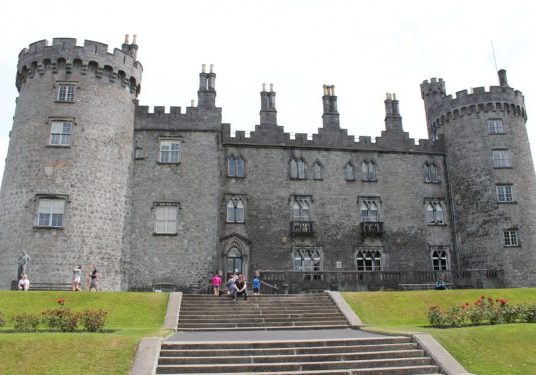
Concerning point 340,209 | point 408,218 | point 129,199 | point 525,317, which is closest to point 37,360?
point 525,317

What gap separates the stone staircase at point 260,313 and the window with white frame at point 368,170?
1420cm

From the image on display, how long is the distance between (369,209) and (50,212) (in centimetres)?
2223

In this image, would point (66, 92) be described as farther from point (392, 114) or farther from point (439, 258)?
point (439, 258)

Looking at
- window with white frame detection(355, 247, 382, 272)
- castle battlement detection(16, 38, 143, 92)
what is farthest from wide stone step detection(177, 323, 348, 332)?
castle battlement detection(16, 38, 143, 92)

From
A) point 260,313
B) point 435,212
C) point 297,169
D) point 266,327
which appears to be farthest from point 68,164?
point 435,212

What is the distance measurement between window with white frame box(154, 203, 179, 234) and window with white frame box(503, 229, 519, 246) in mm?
23565

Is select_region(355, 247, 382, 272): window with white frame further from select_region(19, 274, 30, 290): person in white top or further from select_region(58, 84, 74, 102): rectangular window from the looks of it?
select_region(58, 84, 74, 102): rectangular window

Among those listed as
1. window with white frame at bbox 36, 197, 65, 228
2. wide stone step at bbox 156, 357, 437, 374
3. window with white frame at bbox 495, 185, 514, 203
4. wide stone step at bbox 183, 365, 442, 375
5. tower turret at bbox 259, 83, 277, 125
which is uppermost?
tower turret at bbox 259, 83, 277, 125

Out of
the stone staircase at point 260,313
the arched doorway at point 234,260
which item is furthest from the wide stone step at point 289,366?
the arched doorway at point 234,260

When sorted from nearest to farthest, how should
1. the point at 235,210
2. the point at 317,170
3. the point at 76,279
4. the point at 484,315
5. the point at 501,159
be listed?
the point at 484,315 → the point at 76,279 → the point at 235,210 → the point at 317,170 → the point at 501,159

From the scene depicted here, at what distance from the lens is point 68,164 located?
1207 inches

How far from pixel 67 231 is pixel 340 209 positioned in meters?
19.0

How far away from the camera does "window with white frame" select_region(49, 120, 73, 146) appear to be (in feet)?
102

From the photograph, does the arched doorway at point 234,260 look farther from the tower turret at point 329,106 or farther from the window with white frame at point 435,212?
the window with white frame at point 435,212
